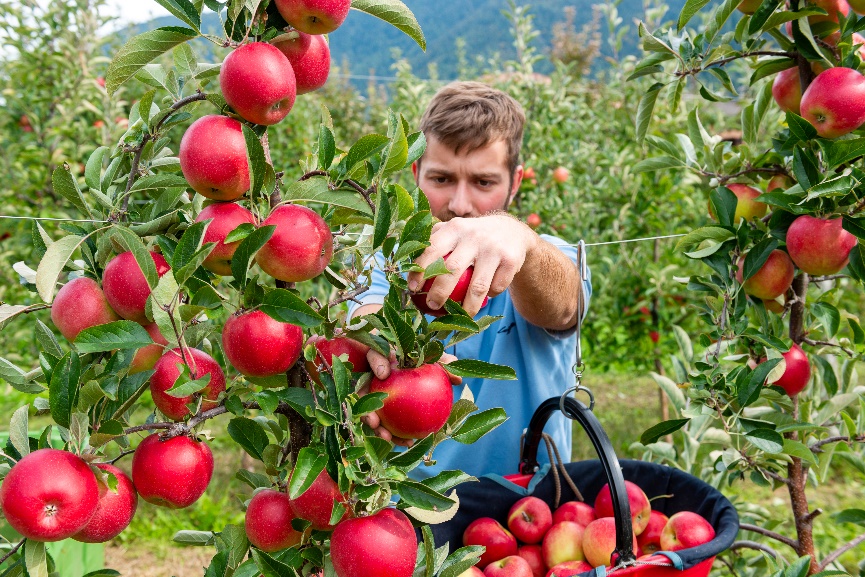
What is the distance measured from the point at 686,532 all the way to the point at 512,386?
71 cm

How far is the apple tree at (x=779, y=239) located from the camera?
1.16m

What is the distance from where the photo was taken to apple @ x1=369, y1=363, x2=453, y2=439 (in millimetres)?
736

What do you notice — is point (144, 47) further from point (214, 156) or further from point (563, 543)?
point (563, 543)

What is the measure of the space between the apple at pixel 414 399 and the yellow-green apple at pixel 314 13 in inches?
14.0

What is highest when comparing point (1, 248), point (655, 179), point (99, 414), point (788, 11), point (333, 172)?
point (788, 11)

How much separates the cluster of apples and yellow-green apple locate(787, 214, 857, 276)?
0.44 m

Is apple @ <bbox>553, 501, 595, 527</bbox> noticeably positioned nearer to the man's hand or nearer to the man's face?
the man's hand

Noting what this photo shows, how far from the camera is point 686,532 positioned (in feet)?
3.76

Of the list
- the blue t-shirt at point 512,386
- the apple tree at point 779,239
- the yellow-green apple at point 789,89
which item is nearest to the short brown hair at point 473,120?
the blue t-shirt at point 512,386

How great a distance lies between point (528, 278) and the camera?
4.50ft

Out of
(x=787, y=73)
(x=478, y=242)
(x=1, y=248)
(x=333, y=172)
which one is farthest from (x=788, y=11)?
(x=1, y=248)

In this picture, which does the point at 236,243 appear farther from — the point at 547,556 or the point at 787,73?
the point at 787,73

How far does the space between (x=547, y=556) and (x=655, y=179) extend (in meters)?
2.37

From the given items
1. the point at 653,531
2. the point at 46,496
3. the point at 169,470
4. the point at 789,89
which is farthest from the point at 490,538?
the point at 789,89
